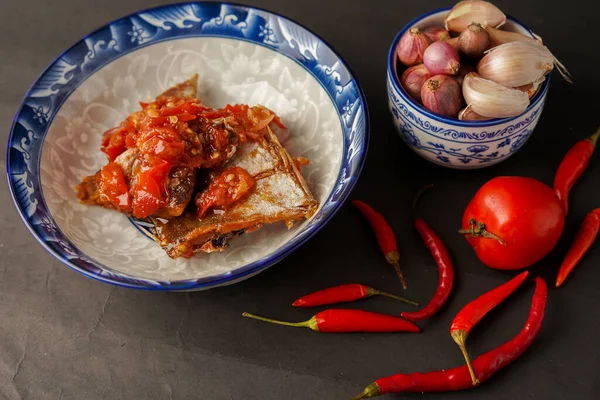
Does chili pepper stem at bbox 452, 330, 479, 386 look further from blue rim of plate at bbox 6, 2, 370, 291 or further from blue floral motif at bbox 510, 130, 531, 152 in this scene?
→ blue floral motif at bbox 510, 130, 531, 152

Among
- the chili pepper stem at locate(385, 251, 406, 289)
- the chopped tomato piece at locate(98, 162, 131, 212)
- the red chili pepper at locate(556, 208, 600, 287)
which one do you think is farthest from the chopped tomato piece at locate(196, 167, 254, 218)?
the red chili pepper at locate(556, 208, 600, 287)

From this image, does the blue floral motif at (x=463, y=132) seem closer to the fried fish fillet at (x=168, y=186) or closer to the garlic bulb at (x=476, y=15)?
the garlic bulb at (x=476, y=15)

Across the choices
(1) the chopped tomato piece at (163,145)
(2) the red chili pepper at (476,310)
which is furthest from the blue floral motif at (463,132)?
(1) the chopped tomato piece at (163,145)

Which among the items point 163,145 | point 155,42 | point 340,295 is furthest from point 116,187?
point 340,295

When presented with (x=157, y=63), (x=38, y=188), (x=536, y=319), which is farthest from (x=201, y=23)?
(x=536, y=319)

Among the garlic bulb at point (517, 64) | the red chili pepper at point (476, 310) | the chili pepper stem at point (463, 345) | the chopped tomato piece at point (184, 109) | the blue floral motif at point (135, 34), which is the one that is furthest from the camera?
the blue floral motif at point (135, 34)

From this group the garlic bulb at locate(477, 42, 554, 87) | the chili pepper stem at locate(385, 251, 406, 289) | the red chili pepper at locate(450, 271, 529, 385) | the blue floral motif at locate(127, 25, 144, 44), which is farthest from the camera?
the blue floral motif at locate(127, 25, 144, 44)

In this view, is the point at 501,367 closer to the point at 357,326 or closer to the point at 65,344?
the point at 357,326

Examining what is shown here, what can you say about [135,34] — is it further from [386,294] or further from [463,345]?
[463,345]
